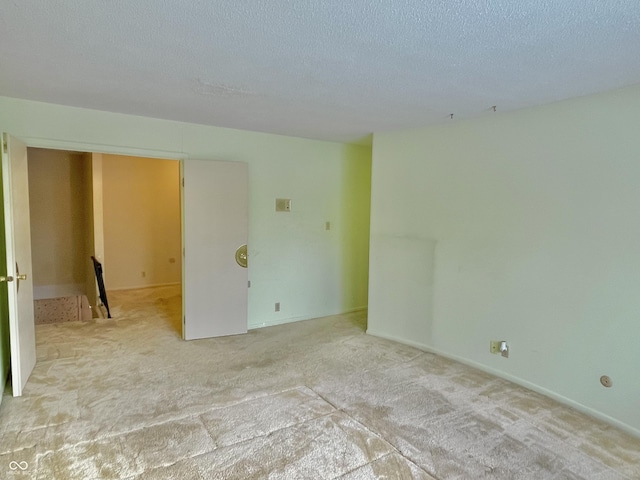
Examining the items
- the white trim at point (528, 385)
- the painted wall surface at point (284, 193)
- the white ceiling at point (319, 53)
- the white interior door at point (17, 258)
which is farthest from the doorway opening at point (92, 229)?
the white trim at point (528, 385)

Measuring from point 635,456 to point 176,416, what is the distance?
2.86 meters

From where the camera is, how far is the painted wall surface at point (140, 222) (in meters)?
6.49

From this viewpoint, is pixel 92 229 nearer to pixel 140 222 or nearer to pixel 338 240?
pixel 140 222

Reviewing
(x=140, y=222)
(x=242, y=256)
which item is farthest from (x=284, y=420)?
(x=140, y=222)

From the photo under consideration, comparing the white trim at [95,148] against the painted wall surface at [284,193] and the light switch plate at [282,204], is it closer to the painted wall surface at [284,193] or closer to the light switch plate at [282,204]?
the painted wall surface at [284,193]

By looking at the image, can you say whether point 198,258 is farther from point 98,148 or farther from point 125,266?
point 125,266

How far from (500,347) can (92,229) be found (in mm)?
5837

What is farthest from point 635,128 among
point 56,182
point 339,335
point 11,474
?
point 56,182

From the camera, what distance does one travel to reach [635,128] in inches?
98.0

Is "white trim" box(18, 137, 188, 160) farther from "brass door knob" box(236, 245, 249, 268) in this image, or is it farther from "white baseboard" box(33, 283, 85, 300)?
"white baseboard" box(33, 283, 85, 300)

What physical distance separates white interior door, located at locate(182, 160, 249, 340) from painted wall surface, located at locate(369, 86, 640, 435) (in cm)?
157

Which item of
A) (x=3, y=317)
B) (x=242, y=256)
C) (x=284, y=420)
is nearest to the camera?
(x=284, y=420)

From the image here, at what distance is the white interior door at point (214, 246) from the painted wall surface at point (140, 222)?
248 cm

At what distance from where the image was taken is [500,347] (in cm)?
333
